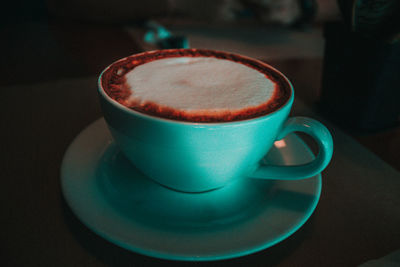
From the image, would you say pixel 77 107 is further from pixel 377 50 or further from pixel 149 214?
pixel 377 50

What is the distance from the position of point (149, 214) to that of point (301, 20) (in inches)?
53.1

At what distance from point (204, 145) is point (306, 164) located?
0.50 ft

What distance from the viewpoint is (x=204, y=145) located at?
1.07ft

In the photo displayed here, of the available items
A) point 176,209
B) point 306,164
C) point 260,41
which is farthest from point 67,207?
point 260,41

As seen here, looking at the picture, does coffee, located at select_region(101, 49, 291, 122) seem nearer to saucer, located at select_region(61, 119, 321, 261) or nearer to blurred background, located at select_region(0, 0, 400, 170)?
saucer, located at select_region(61, 119, 321, 261)

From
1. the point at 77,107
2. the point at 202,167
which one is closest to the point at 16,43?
the point at 77,107

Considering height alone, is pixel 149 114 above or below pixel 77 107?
above

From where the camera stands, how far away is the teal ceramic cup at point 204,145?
1.04ft

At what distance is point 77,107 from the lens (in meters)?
0.66

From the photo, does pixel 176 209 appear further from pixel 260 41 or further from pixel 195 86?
pixel 260 41

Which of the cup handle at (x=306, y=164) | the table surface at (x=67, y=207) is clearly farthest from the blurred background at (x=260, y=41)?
the cup handle at (x=306, y=164)

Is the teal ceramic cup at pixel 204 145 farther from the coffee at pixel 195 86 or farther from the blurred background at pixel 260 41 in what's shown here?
the blurred background at pixel 260 41

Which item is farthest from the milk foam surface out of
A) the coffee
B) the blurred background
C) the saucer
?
the blurred background

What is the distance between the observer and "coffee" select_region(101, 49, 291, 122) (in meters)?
0.35
